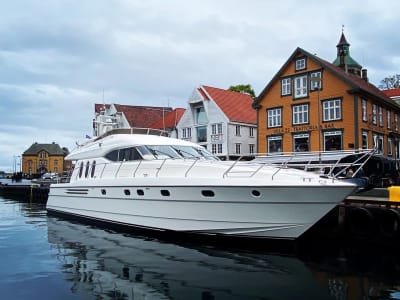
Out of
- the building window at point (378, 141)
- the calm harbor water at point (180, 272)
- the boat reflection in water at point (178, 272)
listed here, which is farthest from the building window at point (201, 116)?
the boat reflection in water at point (178, 272)

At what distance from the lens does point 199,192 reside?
33.8 ft

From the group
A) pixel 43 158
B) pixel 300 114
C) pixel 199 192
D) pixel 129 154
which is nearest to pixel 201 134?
pixel 300 114

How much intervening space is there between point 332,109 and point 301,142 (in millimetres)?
3381

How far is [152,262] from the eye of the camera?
9.34 meters

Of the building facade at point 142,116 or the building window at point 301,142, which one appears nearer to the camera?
the building window at point 301,142

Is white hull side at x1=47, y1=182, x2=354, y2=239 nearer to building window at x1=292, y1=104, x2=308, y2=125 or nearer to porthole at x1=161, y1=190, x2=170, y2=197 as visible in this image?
porthole at x1=161, y1=190, x2=170, y2=197

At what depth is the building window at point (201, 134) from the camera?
37219 millimetres

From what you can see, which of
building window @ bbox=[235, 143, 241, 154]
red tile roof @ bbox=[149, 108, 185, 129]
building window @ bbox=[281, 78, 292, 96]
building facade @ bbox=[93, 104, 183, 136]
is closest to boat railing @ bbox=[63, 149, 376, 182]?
building window @ bbox=[281, 78, 292, 96]

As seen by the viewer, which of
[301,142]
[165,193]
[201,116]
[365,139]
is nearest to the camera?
[165,193]

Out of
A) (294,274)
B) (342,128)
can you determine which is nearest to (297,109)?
(342,128)

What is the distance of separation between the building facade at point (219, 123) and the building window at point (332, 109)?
847 centimetres

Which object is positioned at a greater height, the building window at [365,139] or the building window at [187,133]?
the building window at [187,133]

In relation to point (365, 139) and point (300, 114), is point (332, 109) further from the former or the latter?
point (365, 139)

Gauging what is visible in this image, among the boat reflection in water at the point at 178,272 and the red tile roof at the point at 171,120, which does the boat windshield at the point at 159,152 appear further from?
the red tile roof at the point at 171,120
